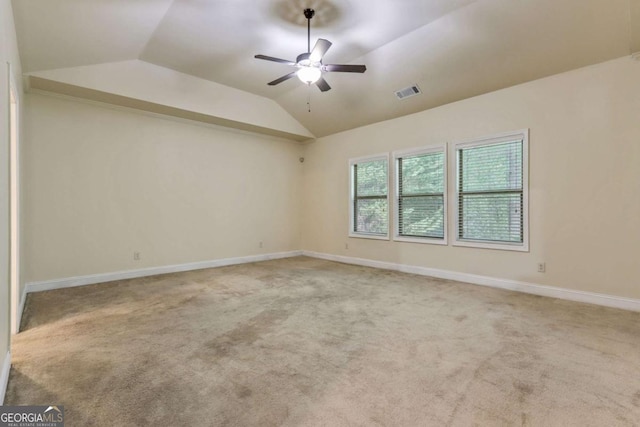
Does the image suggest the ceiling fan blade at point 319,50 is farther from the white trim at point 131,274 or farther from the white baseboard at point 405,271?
the white trim at point 131,274

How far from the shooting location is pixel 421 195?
5395 millimetres

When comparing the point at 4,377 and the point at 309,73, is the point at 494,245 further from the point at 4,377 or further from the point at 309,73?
the point at 4,377

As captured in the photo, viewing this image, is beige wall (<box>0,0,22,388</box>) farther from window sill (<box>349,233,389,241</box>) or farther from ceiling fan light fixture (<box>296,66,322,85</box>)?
window sill (<box>349,233,389,241</box>)

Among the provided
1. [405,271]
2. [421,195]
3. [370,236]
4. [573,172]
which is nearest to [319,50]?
[421,195]

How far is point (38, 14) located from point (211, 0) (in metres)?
1.54

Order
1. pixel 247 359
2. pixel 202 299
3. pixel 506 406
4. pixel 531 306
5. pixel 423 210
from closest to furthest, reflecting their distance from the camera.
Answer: pixel 506 406, pixel 247 359, pixel 531 306, pixel 202 299, pixel 423 210

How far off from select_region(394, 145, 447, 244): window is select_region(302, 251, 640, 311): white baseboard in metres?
0.53

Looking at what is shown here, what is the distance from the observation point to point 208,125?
5.93m

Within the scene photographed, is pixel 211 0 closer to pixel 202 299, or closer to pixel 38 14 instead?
pixel 38 14

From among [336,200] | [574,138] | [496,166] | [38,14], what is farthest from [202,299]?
[574,138]

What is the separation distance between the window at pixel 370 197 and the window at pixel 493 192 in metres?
1.42

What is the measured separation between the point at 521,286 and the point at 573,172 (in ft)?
5.25

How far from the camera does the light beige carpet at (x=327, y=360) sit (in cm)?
172

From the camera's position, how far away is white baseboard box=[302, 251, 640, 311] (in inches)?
138
